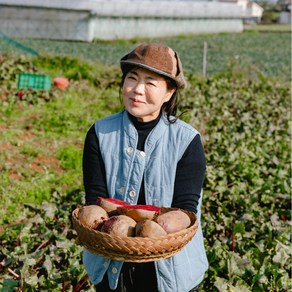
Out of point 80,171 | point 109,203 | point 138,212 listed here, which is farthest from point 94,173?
point 80,171

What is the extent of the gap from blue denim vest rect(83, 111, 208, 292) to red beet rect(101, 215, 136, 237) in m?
0.20

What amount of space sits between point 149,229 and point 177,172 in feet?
1.10

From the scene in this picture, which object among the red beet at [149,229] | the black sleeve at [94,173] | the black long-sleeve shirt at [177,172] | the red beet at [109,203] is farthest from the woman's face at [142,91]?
the red beet at [149,229]

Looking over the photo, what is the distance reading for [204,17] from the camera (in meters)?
30.5

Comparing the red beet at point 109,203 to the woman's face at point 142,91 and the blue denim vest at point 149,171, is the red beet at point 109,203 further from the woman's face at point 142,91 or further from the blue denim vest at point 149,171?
the woman's face at point 142,91

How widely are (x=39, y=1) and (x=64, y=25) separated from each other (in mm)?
1350

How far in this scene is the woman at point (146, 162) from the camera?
7.12 feet

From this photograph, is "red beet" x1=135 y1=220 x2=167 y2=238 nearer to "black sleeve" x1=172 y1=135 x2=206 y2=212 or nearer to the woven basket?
the woven basket

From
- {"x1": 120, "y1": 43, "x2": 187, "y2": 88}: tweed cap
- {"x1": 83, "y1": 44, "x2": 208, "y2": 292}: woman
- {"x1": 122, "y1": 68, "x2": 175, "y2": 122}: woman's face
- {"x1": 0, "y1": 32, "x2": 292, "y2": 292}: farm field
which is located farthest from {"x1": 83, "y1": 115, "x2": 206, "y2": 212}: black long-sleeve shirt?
{"x1": 0, "y1": 32, "x2": 292, "y2": 292}: farm field

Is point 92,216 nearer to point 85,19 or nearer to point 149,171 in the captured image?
point 149,171

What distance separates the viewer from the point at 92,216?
6.62 ft

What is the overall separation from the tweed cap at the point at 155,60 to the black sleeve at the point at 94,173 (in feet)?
1.14

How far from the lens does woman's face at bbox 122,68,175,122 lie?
7.09 feet

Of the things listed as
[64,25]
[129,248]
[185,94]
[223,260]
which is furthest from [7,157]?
[64,25]
